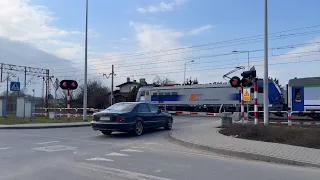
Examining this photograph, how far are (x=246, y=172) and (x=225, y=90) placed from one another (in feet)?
96.3

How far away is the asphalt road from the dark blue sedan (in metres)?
2.14

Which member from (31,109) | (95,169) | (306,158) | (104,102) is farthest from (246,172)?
(104,102)

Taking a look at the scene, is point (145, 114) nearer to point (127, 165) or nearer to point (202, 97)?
point (127, 165)

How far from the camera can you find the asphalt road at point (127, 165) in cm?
672

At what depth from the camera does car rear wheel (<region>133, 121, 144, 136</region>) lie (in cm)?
1384

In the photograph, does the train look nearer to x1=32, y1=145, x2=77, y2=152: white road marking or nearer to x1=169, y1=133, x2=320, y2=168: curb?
x1=169, y1=133, x2=320, y2=168: curb

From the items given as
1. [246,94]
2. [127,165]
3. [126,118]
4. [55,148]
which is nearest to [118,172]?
[127,165]

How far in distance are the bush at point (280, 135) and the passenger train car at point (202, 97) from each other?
19.4m

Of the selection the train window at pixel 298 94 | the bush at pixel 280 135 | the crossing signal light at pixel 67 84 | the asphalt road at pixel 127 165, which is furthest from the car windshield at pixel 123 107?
the train window at pixel 298 94

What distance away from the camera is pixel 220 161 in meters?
8.51

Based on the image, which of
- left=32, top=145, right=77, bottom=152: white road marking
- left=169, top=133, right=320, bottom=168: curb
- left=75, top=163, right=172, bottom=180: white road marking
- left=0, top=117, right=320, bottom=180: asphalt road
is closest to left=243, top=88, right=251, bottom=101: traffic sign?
left=169, top=133, right=320, bottom=168: curb

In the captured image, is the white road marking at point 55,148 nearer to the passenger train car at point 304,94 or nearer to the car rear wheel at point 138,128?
the car rear wheel at point 138,128

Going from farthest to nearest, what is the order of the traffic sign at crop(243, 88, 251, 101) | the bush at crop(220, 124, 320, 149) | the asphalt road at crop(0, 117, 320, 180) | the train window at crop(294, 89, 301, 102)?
1. the train window at crop(294, 89, 301, 102)
2. the traffic sign at crop(243, 88, 251, 101)
3. the bush at crop(220, 124, 320, 149)
4. the asphalt road at crop(0, 117, 320, 180)

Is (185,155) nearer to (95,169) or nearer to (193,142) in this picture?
(193,142)
